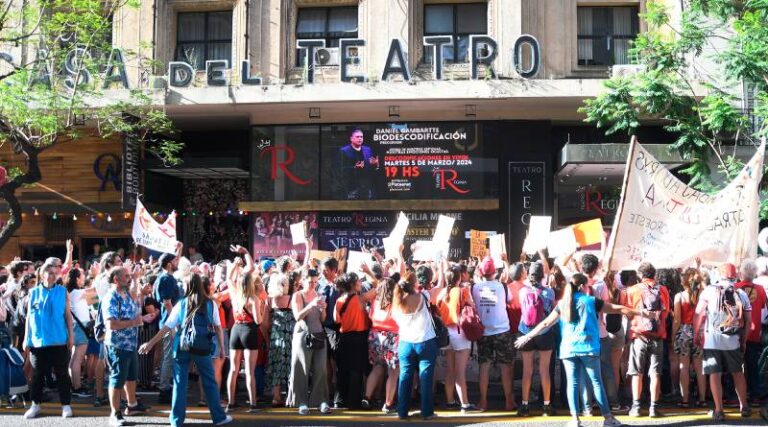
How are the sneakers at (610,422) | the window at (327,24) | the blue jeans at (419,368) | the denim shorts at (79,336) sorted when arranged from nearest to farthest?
the sneakers at (610,422)
the blue jeans at (419,368)
the denim shorts at (79,336)
the window at (327,24)

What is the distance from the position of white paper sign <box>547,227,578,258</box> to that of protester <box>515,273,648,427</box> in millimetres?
3002

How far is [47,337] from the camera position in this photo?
9312 millimetres

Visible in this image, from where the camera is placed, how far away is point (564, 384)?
10.0 metres

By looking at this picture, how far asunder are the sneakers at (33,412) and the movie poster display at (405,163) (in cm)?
1126

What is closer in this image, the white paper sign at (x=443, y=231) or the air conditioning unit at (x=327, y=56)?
the white paper sign at (x=443, y=231)

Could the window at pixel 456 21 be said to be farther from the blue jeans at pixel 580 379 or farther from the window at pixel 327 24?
the blue jeans at pixel 580 379

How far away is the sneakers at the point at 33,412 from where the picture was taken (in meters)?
9.37

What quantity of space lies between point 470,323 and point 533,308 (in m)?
0.76

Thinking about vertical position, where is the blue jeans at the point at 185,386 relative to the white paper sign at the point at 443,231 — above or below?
below

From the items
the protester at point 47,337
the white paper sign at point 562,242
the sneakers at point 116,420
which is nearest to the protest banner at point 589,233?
the white paper sign at point 562,242

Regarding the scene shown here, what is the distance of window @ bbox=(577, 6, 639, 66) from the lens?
1950cm

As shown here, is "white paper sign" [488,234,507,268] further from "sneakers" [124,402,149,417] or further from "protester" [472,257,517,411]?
"sneakers" [124,402,149,417]

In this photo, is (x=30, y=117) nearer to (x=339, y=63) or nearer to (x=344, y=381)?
(x=339, y=63)

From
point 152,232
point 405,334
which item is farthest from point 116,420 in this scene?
point 152,232
